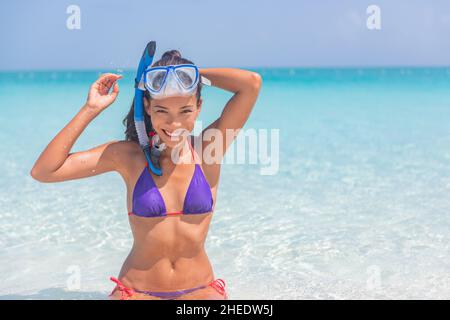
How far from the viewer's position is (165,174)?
2.85 m

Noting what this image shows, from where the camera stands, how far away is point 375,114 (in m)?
16.4

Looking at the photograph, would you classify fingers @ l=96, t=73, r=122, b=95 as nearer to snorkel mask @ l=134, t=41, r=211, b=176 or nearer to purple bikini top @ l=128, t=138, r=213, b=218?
snorkel mask @ l=134, t=41, r=211, b=176

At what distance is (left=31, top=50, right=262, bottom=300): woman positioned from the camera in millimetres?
2715

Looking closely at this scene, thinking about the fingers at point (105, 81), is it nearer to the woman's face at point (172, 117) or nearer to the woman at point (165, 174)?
the woman at point (165, 174)

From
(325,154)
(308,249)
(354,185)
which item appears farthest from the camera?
(325,154)

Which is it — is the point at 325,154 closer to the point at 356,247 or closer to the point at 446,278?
the point at 356,247

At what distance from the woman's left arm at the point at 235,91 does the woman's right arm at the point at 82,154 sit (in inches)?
19.3

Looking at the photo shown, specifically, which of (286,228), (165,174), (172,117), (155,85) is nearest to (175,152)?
(165,174)

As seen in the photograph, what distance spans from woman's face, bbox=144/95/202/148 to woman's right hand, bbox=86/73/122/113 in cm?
18

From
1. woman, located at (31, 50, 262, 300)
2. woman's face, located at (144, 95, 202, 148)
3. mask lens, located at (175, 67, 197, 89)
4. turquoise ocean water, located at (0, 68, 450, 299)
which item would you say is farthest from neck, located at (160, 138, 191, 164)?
turquoise ocean water, located at (0, 68, 450, 299)

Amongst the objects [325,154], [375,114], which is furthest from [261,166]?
[375,114]

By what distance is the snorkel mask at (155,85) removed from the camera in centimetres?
265

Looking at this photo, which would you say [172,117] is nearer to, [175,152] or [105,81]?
[175,152]
